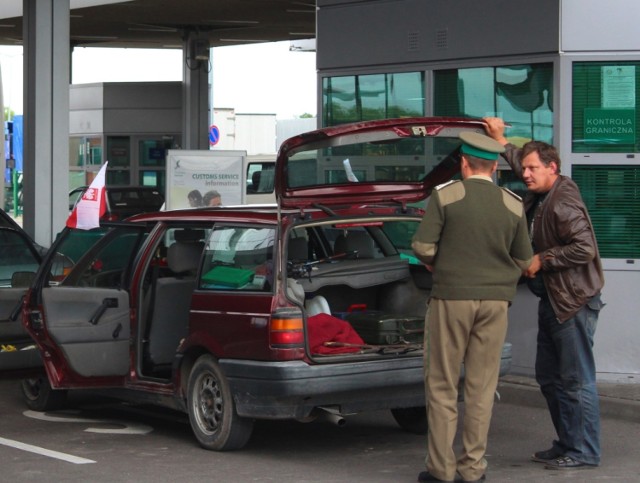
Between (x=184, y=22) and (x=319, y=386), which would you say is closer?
(x=319, y=386)

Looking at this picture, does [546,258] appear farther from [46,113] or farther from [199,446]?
[46,113]

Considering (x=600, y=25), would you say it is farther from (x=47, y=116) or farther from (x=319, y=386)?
(x=47, y=116)

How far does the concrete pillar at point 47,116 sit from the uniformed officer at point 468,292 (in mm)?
7944

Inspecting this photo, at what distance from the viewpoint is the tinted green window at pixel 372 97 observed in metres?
12.1

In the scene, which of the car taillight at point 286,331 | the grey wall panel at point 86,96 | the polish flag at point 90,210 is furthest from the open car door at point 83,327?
the grey wall panel at point 86,96

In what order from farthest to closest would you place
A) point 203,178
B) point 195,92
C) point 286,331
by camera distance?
point 195,92 → point 203,178 → point 286,331

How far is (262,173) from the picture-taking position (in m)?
25.0

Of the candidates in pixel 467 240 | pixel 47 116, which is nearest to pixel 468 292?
pixel 467 240

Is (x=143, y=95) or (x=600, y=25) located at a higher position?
(x=143, y=95)

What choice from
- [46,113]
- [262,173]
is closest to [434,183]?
[46,113]

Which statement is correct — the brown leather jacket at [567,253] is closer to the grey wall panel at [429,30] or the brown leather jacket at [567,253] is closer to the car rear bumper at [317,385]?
the car rear bumper at [317,385]

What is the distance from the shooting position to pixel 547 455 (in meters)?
7.87

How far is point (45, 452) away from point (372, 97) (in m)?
5.37

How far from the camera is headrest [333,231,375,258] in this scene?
9.23 metres
